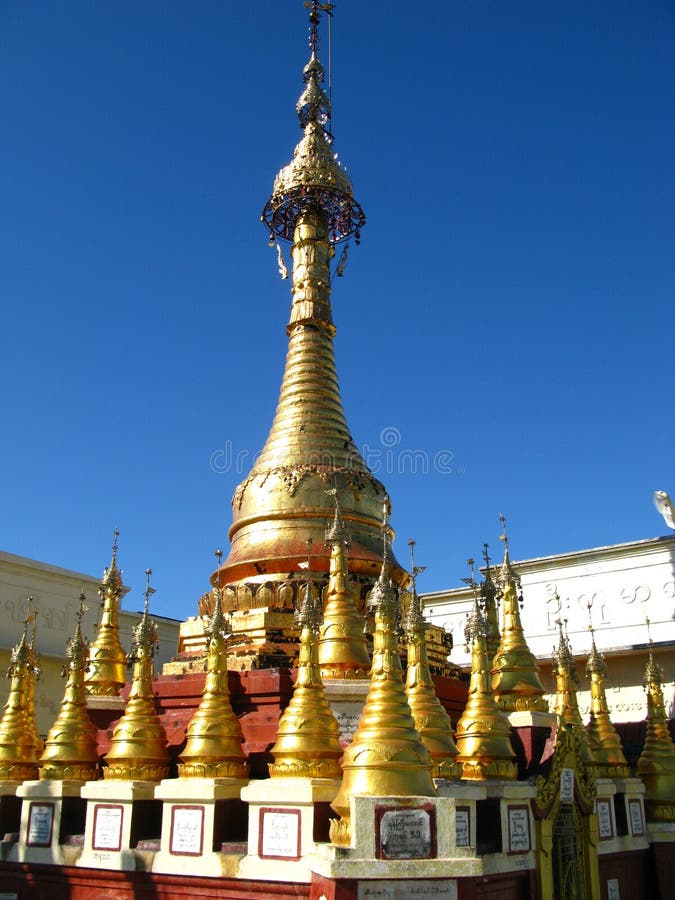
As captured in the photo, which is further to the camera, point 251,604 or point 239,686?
point 251,604

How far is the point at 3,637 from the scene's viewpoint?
32.8 metres

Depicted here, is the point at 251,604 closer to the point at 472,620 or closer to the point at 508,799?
the point at 472,620

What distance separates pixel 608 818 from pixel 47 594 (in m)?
24.2

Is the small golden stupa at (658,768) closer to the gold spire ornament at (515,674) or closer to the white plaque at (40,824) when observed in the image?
the gold spire ornament at (515,674)

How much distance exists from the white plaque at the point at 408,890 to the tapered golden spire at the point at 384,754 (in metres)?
0.66

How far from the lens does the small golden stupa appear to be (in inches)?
759

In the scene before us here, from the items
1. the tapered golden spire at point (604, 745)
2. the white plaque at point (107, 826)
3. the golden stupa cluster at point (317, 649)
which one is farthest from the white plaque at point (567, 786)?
the white plaque at point (107, 826)

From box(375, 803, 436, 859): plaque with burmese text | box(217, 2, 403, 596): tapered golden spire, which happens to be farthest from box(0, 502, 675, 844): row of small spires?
box(217, 2, 403, 596): tapered golden spire

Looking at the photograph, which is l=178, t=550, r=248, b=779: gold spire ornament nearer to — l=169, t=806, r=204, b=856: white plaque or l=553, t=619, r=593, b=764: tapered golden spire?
l=169, t=806, r=204, b=856: white plaque

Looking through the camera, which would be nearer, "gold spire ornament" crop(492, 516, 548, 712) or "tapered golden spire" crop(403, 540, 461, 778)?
"tapered golden spire" crop(403, 540, 461, 778)

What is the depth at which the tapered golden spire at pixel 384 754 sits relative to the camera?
37.2 feet

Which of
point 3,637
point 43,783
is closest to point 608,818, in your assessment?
point 43,783

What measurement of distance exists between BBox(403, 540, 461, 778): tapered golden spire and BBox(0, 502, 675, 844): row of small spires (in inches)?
0.8

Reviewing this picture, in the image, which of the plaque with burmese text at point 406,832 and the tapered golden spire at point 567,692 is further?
the tapered golden spire at point 567,692
